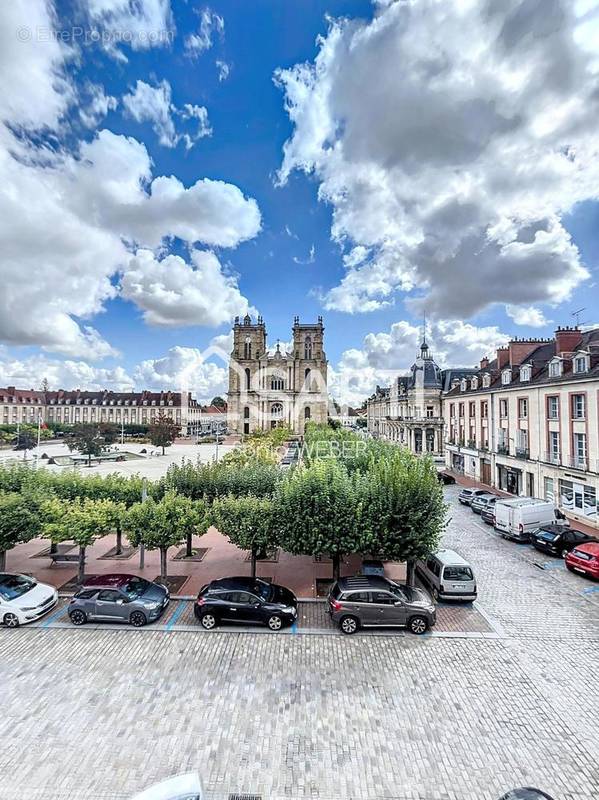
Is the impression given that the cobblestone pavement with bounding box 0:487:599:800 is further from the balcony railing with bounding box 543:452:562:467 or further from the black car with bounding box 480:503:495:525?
the balcony railing with bounding box 543:452:562:467

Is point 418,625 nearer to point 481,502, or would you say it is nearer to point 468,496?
point 481,502

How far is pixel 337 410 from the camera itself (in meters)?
120

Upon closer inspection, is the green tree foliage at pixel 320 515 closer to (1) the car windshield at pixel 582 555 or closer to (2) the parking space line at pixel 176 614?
(2) the parking space line at pixel 176 614

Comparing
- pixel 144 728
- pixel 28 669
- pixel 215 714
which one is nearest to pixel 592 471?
pixel 215 714

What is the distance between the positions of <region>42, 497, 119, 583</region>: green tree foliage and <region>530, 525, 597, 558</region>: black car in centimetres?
1783

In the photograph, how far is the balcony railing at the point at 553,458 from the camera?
75.8 feet

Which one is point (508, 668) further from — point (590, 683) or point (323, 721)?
point (323, 721)

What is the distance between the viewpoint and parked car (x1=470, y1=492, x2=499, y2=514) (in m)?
23.1

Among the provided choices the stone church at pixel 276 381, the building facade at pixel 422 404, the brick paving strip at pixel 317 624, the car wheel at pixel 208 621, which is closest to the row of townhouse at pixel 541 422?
the building facade at pixel 422 404

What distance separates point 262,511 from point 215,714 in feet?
18.0

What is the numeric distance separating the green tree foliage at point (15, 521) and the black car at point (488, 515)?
21.7 meters

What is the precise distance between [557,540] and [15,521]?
2142cm

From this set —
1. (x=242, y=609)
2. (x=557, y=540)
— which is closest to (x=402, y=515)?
(x=242, y=609)

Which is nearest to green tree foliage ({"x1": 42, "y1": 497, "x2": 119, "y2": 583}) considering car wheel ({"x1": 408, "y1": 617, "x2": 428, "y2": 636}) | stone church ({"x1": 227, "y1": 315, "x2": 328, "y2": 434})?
car wheel ({"x1": 408, "y1": 617, "x2": 428, "y2": 636})
